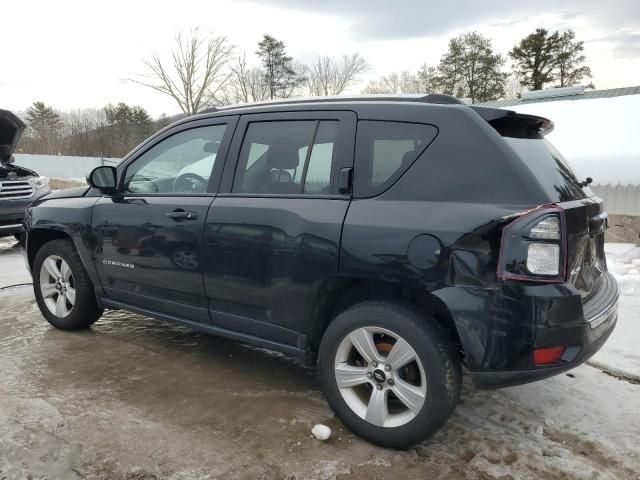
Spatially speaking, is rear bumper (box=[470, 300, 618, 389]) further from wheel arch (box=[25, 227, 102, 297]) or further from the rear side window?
wheel arch (box=[25, 227, 102, 297])

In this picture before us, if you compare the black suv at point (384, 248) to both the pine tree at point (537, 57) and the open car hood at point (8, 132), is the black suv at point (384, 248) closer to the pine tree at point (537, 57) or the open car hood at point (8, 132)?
the open car hood at point (8, 132)

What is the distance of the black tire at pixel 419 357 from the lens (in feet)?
7.58

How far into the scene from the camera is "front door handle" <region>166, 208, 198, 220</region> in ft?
10.4

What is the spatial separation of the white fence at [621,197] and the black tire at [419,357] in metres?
7.60

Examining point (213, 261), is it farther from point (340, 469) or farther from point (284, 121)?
point (340, 469)

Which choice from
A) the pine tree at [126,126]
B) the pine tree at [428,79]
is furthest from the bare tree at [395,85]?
the pine tree at [126,126]

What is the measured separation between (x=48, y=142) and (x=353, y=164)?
46162mm

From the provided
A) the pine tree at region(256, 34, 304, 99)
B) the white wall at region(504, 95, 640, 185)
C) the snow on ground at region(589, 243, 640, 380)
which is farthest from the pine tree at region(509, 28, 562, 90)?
the snow on ground at region(589, 243, 640, 380)

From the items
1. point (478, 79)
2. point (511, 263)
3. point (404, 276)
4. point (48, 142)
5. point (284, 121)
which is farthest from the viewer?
point (48, 142)

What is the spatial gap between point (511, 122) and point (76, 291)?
3.57 meters

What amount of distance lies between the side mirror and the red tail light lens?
3135 mm

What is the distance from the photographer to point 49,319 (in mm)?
4297

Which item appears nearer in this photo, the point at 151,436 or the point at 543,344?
the point at 543,344

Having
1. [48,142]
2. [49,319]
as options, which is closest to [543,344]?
[49,319]
